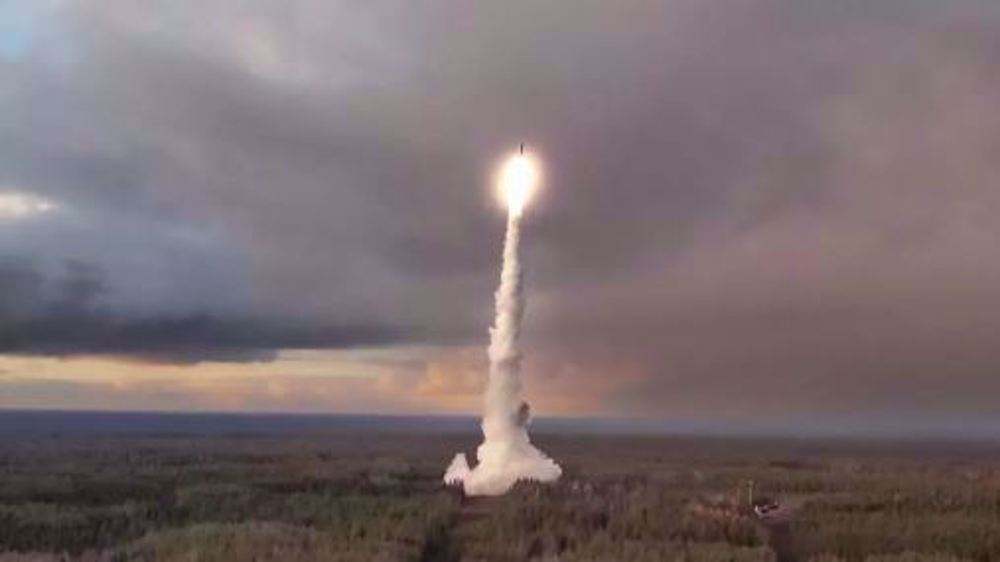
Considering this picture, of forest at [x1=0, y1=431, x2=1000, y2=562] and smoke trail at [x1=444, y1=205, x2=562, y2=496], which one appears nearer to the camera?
forest at [x1=0, y1=431, x2=1000, y2=562]

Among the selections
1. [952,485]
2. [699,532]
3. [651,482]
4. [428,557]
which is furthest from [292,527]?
[952,485]

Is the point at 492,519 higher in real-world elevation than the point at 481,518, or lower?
higher

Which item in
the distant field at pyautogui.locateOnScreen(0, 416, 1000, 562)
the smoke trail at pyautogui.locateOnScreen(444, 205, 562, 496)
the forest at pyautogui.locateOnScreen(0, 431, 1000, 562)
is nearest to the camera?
the forest at pyautogui.locateOnScreen(0, 431, 1000, 562)

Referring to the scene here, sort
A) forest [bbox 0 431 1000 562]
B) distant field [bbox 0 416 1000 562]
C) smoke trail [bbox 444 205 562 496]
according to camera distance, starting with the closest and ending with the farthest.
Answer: forest [bbox 0 431 1000 562], distant field [bbox 0 416 1000 562], smoke trail [bbox 444 205 562 496]

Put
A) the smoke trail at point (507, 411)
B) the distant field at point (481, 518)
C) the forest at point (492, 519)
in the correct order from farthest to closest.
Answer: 1. the smoke trail at point (507, 411)
2. the distant field at point (481, 518)
3. the forest at point (492, 519)

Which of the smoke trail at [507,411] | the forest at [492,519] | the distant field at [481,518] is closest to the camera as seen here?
the forest at [492,519]

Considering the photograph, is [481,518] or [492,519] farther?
[481,518]

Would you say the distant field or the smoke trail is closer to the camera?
the distant field
